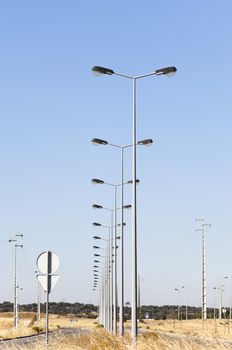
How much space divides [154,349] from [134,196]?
12233 mm

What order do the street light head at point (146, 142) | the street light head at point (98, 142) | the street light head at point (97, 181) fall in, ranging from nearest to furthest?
the street light head at point (146, 142) < the street light head at point (98, 142) < the street light head at point (97, 181)

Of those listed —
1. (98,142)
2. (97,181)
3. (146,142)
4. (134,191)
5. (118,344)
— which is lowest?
(118,344)

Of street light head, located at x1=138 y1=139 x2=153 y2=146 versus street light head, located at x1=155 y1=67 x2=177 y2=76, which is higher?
street light head, located at x1=155 y1=67 x2=177 y2=76

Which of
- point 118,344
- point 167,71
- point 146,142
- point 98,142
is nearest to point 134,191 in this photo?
point 167,71

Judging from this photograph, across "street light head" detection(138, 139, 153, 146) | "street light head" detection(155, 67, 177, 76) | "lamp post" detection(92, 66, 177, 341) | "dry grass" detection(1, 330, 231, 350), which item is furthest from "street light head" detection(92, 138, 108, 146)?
"dry grass" detection(1, 330, 231, 350)

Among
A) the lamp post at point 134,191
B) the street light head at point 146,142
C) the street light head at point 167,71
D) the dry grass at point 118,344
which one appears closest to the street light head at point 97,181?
the street light head at point 146,142

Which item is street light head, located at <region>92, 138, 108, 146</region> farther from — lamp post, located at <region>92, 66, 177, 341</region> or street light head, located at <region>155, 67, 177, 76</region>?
street light head, located at <region>155, 67, 177, 76</region>

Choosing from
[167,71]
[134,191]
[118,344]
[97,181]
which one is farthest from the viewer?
[97,181]

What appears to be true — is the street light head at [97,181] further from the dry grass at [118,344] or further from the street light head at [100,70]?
the dry grass at [118,344]

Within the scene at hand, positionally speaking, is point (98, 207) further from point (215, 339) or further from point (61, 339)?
point (215, 339)

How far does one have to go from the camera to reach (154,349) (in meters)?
16.4

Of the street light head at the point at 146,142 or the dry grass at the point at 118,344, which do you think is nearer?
the dry grass at the point at 118,344

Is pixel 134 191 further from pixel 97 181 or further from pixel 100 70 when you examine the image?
pixel 97 181

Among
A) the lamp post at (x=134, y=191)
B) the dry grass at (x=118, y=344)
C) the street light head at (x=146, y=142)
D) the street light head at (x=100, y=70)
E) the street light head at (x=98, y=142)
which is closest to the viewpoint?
the dry grass at (x=118, y=344)
